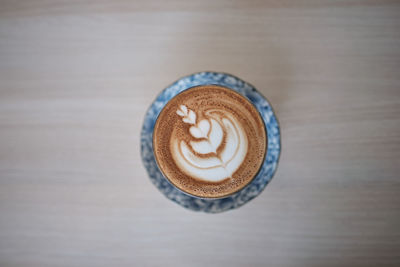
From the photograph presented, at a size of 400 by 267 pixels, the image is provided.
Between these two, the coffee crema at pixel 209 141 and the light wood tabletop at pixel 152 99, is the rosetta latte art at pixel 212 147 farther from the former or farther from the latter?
the light wood tabletop at pixel 152 99

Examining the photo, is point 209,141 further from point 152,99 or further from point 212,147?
point 152,99

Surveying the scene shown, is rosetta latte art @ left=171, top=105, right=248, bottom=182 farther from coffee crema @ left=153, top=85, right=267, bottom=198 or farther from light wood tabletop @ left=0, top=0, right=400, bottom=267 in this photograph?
light wood tabletop @ left=0, top=0, right=400, bottom=267

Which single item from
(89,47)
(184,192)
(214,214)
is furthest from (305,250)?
(89,47)

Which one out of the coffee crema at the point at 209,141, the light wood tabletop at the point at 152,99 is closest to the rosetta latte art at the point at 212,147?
the coffee crema at the point at 209,141

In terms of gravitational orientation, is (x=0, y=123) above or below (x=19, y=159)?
above

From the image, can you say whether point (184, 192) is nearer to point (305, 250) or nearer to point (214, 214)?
point (214, 214)

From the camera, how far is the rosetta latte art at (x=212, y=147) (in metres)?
0.67

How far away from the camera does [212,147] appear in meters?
0.67

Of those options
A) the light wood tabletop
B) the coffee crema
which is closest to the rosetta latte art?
the coffee crema

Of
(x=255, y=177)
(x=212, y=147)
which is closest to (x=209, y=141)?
(x=212, y=147)

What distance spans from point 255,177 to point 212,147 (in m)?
0.13

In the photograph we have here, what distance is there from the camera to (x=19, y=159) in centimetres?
76

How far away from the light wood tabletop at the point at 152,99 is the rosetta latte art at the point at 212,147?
4.9 inches

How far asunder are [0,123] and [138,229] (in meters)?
0.50
